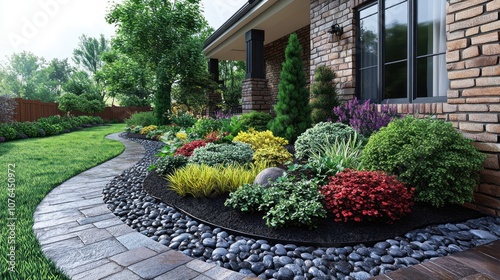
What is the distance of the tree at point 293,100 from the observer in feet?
17.9

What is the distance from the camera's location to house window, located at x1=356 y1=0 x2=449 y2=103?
150 inches

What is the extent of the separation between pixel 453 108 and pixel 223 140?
3.33m

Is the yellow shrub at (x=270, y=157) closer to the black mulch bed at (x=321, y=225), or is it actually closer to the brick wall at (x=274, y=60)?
the black mulch bed at (x=321, y=225)

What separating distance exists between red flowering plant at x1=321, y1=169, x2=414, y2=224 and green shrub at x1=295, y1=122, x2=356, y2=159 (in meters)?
1.52

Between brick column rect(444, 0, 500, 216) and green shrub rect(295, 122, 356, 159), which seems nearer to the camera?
brick column rect(444, 0, 500, 216)

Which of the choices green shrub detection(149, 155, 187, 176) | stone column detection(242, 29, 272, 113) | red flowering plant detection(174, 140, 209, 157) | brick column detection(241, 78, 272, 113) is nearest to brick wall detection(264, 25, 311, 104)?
stone column detection(242, 29, 272, 113)

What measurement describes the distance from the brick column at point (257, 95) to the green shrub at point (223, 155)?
164 inches

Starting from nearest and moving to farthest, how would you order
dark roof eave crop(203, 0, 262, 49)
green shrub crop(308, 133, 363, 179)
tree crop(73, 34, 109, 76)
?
green shrub crop(308, 133, 363, 179)
dark roof eave crop(203, 0, 262, 49)
tree crop(73, 34, 109, 76)

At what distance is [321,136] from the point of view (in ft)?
13.8

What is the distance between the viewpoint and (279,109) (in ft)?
18.2

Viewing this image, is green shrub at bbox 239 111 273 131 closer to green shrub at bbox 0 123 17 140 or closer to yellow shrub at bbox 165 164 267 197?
yellow shrub at bbox 165 164 267 197

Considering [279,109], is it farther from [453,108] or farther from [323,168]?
[453,108]

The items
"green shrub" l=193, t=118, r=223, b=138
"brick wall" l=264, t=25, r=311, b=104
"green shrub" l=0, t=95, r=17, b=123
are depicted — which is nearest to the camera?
"green shrub" l=193, t=118, r=223, b=138

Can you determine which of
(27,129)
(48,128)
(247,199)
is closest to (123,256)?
(247,199)
